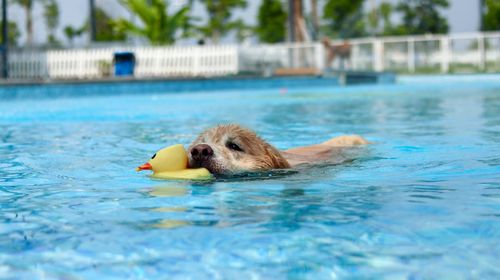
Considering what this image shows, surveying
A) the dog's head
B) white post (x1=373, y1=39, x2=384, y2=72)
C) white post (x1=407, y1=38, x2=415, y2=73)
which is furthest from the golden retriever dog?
white post (x1=373, y1=39, x2=384, y2=72)

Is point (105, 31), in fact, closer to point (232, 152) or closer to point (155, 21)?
point (155, 21)

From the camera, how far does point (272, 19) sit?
52.2 metres

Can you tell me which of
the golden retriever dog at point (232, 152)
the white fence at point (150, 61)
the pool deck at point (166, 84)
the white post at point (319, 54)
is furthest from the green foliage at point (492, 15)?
the golden retriever dog at point (232, 152)

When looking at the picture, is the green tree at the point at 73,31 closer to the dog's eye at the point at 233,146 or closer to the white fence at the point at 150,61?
the white fence at the point at 150,61

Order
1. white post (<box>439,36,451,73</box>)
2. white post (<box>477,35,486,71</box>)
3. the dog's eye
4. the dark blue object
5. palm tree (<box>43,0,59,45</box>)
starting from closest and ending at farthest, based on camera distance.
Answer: the dog's eye
the dark blue object
white post (<box>477,35,486,71</box>)
white post (<box>439,36,451,73</box>)
palm tree (<box>43,0,59,45</box>)

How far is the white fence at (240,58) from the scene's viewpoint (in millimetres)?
27188

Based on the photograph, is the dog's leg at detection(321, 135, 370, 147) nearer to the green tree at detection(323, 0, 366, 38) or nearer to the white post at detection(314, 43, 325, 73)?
the white post at detection(314, 43, 325, 73)

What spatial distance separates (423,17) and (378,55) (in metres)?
22.2

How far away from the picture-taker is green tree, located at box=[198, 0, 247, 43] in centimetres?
5278

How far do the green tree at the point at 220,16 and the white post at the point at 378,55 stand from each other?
24.7 metres

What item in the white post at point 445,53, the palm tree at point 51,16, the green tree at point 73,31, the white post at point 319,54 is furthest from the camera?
the palm tree at point 51,16

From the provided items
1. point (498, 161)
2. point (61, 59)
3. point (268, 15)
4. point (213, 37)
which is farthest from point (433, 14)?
point (498, 161)

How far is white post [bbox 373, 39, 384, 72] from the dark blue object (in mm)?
9569

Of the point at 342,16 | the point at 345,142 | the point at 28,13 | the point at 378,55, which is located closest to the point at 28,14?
the point at 28,13
